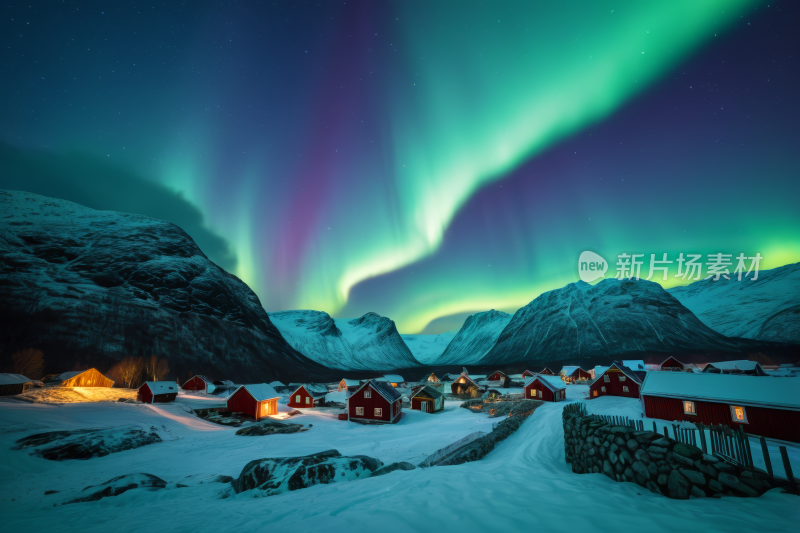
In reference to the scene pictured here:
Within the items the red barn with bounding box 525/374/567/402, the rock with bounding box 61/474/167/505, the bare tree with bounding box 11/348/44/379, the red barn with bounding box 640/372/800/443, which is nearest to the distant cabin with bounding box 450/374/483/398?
the red barn with bounding box 525/374/567/402

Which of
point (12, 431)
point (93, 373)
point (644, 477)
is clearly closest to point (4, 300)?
point (93, 373)

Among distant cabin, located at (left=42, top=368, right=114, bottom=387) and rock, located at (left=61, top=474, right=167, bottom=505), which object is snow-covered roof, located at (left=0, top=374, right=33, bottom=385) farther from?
rock, located at (left=61, top=474, right=167, bottom=505)

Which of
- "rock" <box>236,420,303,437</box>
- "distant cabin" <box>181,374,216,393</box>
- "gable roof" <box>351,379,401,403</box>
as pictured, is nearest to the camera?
"rock" <box>236,420,303,437</box>

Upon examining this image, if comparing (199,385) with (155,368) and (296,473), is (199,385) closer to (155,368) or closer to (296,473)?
(155,368)

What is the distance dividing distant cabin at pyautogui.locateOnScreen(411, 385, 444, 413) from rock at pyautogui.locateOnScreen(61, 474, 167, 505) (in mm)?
44529

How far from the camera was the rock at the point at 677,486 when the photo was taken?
26.9 ft

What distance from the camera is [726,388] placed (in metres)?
25.9

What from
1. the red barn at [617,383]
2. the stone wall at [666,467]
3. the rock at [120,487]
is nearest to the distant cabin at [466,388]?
the red barn at [617,383]

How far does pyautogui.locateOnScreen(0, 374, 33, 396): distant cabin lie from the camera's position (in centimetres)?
5615

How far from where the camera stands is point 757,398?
23.4m

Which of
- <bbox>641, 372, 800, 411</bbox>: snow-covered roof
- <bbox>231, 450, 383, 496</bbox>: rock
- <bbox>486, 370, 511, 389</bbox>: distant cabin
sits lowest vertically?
<bbox>486, 370, 511, 389</bbox>: distant cabin

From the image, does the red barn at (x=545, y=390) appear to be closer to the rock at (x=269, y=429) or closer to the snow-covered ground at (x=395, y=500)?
the snow-covered ground at (x=395, y=500)

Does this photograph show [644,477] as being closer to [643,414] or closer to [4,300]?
[643,414]

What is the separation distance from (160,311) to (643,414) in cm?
14382
